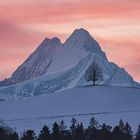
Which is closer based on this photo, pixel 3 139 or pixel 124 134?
pixel 3 139

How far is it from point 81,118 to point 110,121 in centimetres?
873

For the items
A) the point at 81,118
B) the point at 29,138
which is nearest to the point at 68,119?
the point at 81,118

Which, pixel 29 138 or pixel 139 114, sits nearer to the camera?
pixel 29 138

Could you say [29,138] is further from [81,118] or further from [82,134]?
[81,118]

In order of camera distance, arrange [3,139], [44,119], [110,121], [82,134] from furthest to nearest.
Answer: [44,119] < [110,121] < [82,134] < [3,139]

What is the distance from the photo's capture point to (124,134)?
13662 cm

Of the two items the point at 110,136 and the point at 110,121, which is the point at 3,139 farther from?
the point at 110,121

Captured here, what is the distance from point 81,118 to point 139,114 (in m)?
12.1

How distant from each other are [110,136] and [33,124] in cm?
6353

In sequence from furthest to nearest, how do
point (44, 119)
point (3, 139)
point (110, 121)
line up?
point (44, 119)
point (110, 121)
point (3, 139)

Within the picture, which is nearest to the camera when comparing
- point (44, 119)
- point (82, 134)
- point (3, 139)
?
point (3, 139)

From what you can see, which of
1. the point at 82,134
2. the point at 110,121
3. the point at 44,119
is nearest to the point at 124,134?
the point at 82,134


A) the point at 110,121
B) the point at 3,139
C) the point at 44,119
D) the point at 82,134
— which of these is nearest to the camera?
the point at 3,139

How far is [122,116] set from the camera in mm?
189125
